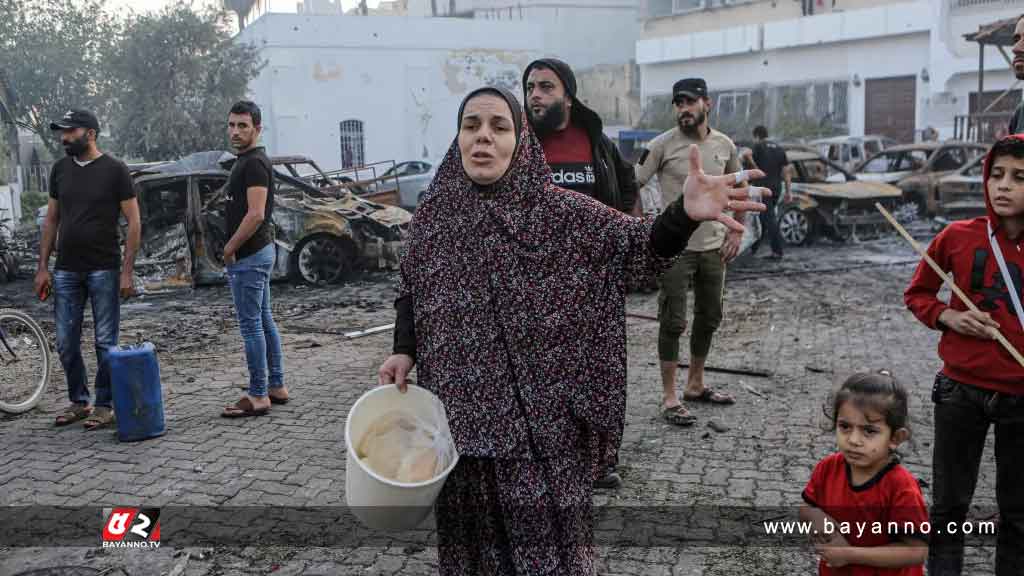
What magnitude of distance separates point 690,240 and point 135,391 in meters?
3.50

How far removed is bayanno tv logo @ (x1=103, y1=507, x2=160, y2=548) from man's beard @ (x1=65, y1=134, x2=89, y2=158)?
2455mm

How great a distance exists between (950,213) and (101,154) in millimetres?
15350

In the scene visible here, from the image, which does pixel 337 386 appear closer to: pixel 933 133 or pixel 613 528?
pixel 613 528

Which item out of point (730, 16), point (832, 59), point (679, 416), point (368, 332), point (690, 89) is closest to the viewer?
point (690, 89)

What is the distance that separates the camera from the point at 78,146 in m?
5.77

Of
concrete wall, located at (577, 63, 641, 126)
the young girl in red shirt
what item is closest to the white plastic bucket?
the young girl in red shirt

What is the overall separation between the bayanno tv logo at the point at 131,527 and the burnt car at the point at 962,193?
50.9 ft

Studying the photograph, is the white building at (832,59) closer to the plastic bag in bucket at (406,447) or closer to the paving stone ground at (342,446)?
the paving stone ground at (342,446)

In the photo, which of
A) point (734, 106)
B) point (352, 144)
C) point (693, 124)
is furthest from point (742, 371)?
point (734, 106)

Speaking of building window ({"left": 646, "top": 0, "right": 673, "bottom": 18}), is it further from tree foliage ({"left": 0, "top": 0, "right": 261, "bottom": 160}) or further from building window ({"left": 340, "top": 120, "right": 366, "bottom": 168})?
tree foliage ({"left": 0, "top": 0, "right": 261, "bottom": 160})

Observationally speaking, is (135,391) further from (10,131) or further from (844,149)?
(10,131)

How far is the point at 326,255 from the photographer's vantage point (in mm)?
12289

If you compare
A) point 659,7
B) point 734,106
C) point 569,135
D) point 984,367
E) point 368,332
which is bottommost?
point 368,332

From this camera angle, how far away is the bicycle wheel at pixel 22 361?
21.0ft
